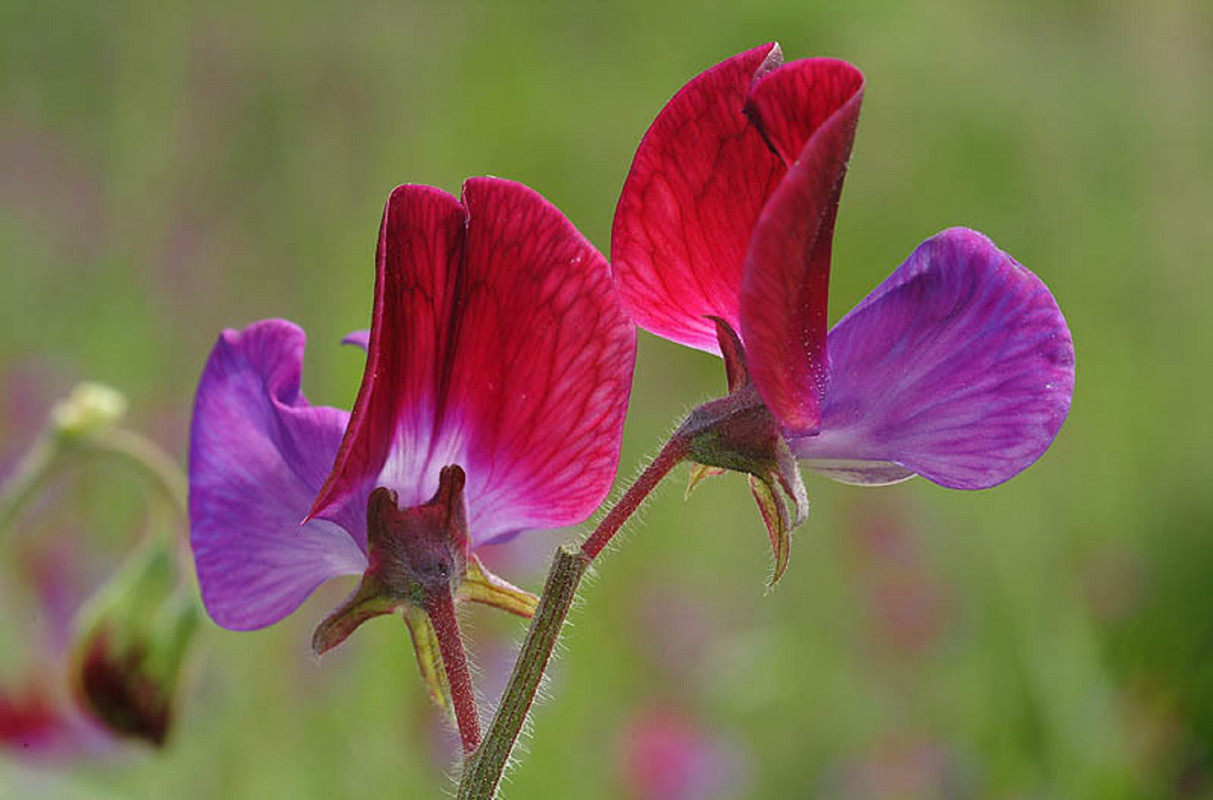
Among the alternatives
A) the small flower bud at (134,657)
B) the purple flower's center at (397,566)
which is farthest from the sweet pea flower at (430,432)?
the small flower bud at (134,657)

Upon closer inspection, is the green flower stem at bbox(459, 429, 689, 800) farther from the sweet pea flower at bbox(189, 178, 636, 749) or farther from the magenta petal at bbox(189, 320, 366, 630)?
the magenta petal at bbox(189, 320, 366, 630)

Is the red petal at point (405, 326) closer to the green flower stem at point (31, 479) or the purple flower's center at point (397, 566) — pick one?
the purple flower's center at point (397, 566)

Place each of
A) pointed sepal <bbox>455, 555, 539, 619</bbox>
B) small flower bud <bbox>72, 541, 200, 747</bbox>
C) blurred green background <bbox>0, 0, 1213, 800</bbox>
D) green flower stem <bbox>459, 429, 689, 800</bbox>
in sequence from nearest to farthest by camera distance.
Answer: green flower stem <bbox>459, 429, 689, 800</bbox> < pointed sepal <bbox>455, 555, 539, 619</bbox> < small flower bud <bbox>72, 541, 200, 747</bbox> < blurred green background <bbox>0, 0, 1213, 800</bbox>

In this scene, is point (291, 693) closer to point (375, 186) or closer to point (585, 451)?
point (585, 451)

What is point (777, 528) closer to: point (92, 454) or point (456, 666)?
point (456, 666)

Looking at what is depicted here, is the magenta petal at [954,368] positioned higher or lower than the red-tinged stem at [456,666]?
higher

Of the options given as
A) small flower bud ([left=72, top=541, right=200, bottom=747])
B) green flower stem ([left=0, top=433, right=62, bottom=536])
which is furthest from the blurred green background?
green flower stem ([left=0, top=433, right=62, bottom=536])
